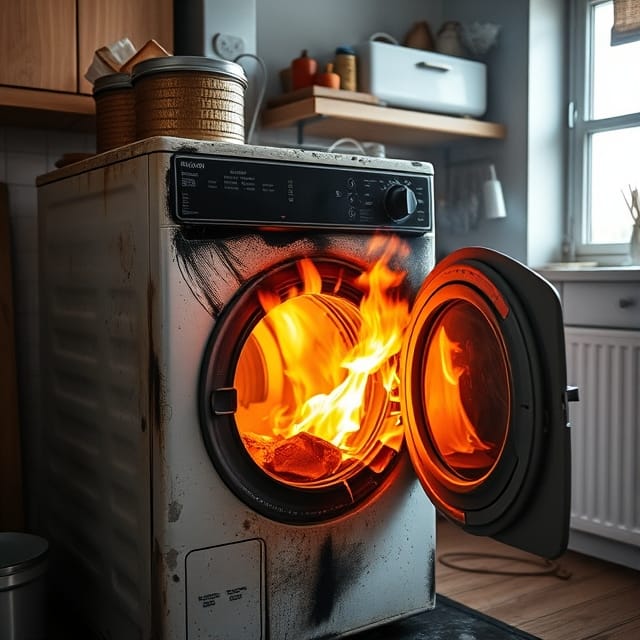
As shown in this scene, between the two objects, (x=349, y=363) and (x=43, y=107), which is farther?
(x=43, y=107)

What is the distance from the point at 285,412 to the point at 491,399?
2.07ft

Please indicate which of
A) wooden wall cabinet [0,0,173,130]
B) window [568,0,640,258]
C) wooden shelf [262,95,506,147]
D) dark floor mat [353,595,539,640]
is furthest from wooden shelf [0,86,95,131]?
window [568,0,640,258]

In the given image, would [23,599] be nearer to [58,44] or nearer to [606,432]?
[58,44]

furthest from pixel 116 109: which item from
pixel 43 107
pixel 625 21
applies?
pixel 625 21

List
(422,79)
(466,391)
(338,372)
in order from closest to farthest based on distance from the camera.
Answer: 1. (466,391)
2. (338,372)
3. (422,79)

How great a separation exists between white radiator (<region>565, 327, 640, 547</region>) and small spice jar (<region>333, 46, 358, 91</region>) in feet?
3.74

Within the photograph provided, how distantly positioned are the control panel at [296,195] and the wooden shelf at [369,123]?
0.88 meters

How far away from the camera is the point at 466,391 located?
1720 millimetres

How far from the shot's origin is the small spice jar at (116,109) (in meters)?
1.97

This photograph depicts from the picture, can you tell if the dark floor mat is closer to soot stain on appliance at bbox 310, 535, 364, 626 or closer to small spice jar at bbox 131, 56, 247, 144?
soot stain on appliance at bbox 310, 535, 364, 626

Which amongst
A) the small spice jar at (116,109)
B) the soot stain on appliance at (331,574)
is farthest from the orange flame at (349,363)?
the small spice jar at (116,109)

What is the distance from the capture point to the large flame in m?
1.81

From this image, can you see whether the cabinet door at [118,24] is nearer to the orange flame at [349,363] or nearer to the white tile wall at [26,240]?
the white tile wall at [26,240]

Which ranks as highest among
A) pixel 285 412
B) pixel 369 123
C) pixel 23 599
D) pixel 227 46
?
pixel 227 46
